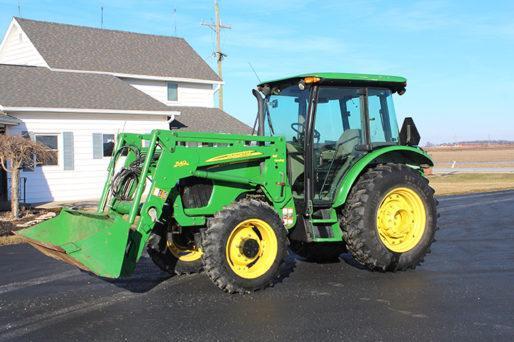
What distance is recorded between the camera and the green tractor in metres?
5.85

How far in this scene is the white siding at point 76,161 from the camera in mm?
17766

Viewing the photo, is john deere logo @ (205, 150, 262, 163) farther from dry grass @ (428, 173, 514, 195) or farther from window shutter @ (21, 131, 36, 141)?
dry grass @ (428, 173, 514, 195)

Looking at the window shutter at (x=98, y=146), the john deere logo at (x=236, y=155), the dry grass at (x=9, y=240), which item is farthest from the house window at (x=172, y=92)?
the john deere logo at (x=236, y=155)

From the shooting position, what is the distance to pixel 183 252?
7152mm

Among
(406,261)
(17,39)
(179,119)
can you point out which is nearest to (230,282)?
(406,261)

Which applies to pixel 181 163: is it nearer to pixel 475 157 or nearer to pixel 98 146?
pixel 98 146

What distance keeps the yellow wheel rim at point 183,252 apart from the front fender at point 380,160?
182 cm

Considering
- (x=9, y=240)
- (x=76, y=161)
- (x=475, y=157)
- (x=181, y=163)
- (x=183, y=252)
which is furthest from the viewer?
(x=475, y=157)

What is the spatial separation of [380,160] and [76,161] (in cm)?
1355

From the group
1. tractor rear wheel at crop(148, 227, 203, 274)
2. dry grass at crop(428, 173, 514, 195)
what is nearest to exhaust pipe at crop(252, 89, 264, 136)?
tractor rear wheel at crop(148, 227, 203, 274)

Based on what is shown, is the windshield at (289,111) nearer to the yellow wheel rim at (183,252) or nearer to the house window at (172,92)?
the yellow wheel rim at (183,252)

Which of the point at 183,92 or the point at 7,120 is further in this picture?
the point at 183,92

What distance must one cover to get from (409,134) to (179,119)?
16756 millimetres

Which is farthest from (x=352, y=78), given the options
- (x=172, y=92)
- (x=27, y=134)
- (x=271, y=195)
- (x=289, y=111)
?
(x=172, y=92)
